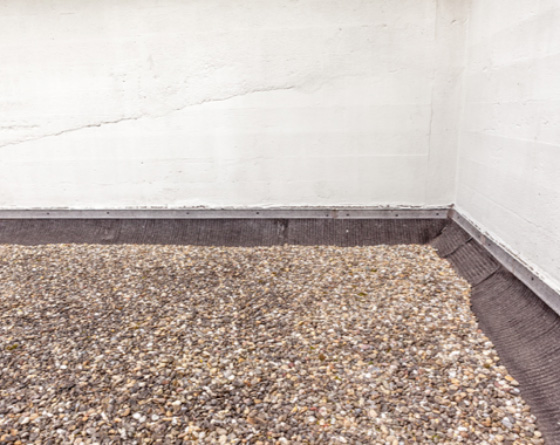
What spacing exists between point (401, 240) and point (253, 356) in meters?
2.55

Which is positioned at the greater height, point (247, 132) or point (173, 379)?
point (247, 132)

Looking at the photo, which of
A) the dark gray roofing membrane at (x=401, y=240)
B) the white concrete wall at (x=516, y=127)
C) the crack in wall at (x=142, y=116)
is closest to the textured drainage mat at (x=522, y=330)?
the dark gray roofing membrane at (x=401, y=240)

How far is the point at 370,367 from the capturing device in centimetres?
248

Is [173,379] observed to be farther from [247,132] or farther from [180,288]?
[247,132]

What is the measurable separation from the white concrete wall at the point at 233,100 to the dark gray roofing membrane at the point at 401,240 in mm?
283

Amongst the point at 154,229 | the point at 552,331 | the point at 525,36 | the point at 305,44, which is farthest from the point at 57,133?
the point at 552,331

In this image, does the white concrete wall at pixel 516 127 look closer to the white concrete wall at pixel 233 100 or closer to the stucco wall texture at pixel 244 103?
the stucco wall texture at pixel 244 103

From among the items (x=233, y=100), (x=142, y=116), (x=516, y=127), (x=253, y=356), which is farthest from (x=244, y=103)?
(x=253, y=356)

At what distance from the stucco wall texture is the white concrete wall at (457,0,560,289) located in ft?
0.20

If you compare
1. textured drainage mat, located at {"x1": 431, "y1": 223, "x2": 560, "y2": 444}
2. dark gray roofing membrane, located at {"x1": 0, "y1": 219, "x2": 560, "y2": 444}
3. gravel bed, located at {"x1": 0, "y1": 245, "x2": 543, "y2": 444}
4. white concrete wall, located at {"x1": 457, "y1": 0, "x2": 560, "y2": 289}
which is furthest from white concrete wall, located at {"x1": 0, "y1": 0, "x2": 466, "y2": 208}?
textured drainage mat, located at {"x1": 431, "y1": 223, "x2": 560, "y2": 444}

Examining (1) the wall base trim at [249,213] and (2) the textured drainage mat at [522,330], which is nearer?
(2) the textured drainage mat at [522,330]

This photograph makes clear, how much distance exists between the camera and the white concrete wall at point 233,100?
434cm

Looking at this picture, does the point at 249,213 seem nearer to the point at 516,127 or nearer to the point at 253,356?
the point at 253,356

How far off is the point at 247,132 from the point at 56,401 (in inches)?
130
